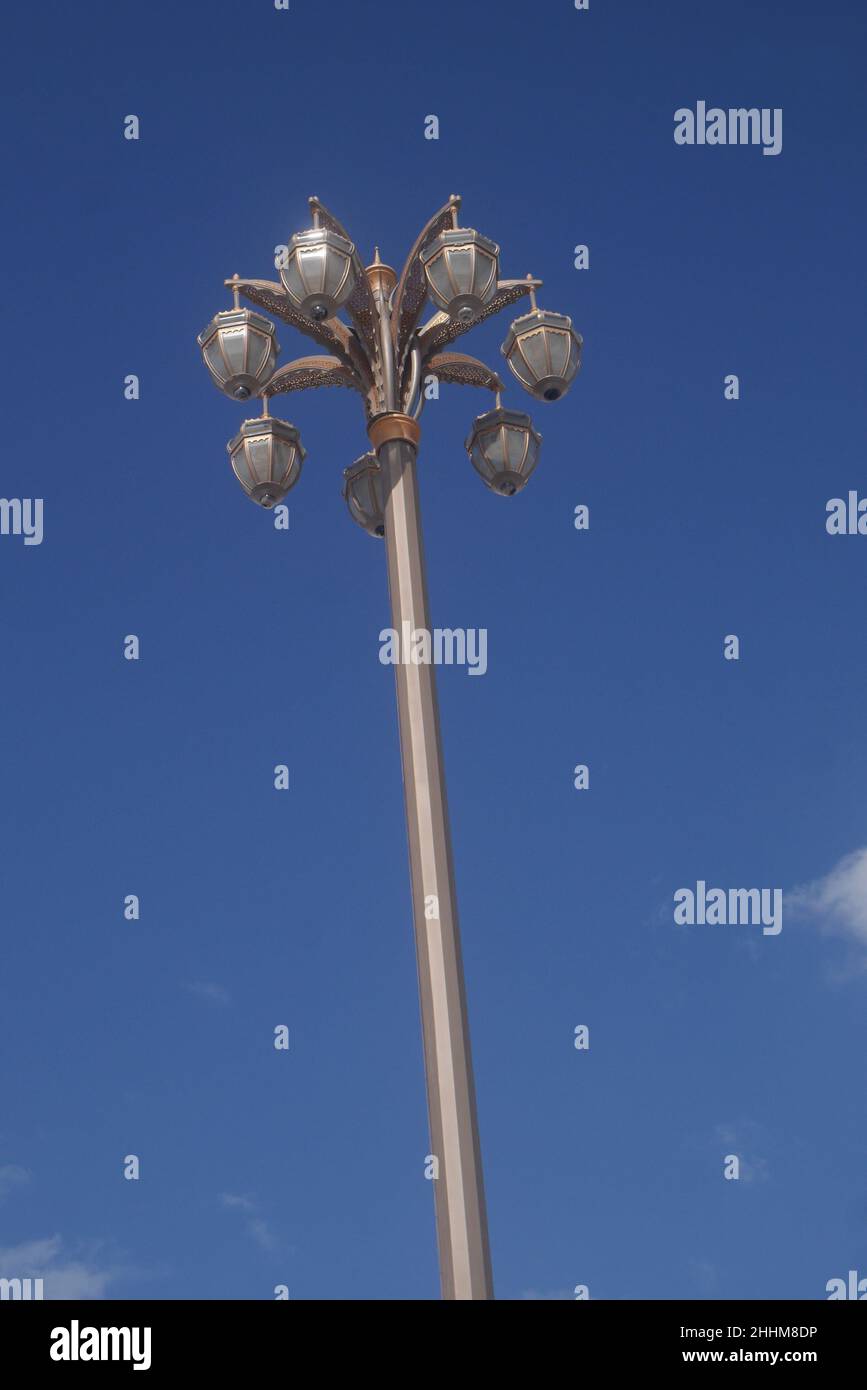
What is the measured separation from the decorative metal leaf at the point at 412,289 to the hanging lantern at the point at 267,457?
89cm

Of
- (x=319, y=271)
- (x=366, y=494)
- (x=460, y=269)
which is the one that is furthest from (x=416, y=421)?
(x=366, y=494)

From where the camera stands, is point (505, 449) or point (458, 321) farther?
point (505, 449)

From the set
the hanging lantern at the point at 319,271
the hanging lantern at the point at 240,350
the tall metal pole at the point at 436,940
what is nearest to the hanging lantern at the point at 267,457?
the hanging lantern at the point at 240,350

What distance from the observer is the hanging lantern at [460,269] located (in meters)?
9.52

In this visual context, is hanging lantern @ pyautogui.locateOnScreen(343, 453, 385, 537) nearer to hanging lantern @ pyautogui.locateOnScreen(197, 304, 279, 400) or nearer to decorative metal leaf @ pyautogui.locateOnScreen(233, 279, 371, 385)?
decorative metal leaf @ pyautogui.locateOnScreen(233, 279, 371, 385)

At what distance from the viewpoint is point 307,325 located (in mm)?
10172

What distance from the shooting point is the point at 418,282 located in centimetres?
1004

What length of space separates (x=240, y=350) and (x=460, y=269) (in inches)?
55.5

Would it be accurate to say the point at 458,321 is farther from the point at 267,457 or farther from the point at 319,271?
the point at 267,457

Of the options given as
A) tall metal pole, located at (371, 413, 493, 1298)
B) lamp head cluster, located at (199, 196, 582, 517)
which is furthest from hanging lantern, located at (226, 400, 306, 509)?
tall metal pole, located at (371, 413, 493, 1298)

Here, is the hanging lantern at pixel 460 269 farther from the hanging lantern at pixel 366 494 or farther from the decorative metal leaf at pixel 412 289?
the hanging lantern at pixel 366 494
